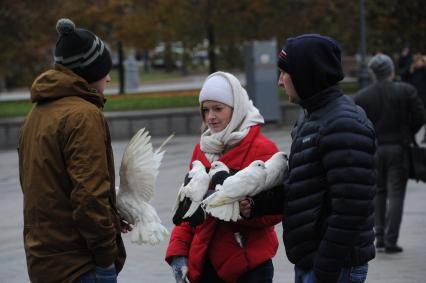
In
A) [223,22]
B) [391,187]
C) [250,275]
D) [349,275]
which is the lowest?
[223,22]

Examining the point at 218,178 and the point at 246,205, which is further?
the point at 218,178

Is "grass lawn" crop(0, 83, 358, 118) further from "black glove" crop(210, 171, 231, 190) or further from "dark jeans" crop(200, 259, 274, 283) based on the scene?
"black glove" crop(210, 171, 231, 190)

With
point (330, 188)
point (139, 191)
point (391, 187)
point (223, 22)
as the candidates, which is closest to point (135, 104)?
point (223, 22)

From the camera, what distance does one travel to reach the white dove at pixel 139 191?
465cm

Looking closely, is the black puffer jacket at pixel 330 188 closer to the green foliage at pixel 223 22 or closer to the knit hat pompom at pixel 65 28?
the knit hat pompom at pixel 65 28

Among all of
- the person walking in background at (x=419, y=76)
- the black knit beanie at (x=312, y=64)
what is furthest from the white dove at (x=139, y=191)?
the person walking in background at (x=419, y=76)

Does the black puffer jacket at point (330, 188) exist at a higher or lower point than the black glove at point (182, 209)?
higher

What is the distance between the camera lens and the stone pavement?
828 centimetres

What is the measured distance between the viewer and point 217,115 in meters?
4.91

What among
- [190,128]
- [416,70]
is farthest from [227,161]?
[190,128]

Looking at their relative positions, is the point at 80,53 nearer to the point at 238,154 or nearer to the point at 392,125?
the point at 238,154

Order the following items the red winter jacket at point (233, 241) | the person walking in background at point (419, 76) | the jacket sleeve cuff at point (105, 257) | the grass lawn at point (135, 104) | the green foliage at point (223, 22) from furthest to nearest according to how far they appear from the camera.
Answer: the green foliage at point (223, 22)
the grass lawn at point (135, 104)
the person walking in background at point (419, 76)
the red winter jacket at point (233, 241)
the jacket sleeve cuff at point (105, 257)

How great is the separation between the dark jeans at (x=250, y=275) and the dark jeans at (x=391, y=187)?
4.46 metres

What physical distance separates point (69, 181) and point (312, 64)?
3.68 ft
